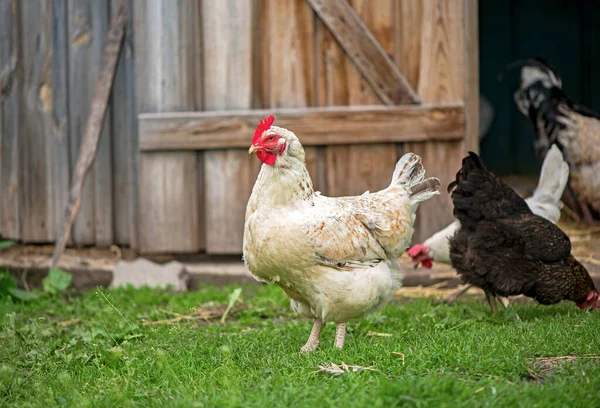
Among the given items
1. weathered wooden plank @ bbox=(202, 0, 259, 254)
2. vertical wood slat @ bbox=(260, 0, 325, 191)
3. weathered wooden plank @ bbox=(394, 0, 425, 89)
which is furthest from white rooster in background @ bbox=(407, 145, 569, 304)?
weathered wooden plank @ bbox=(202, 0, 259, 254)

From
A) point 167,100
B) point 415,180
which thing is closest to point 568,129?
point 415,180

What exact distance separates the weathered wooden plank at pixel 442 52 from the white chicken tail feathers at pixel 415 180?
1.83m

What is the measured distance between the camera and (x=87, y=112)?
24.1 feet

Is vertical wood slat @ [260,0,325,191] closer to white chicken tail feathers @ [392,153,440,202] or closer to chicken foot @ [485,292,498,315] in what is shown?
white chicken tail feathers @ [392,153,440,202]

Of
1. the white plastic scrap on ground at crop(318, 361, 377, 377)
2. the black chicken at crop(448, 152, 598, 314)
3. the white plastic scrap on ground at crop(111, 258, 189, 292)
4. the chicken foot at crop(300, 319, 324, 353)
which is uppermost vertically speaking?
the black chicken at crop(448, 152, 598, 314)

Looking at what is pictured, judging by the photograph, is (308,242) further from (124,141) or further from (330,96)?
(124,141)

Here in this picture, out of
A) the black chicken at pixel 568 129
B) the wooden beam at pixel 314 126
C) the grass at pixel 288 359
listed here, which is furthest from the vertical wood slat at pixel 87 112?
the black chicken at pixel 568 129

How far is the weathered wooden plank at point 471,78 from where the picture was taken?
6496 mm

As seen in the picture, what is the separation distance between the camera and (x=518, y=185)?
10859 mm

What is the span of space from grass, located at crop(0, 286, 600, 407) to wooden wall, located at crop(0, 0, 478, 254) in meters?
1.48

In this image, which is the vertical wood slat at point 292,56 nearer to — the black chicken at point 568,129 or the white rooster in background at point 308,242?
the white rooster in background at point 308,242

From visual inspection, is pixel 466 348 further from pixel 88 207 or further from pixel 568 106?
pixel 568 106

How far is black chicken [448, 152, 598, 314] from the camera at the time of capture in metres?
5.22

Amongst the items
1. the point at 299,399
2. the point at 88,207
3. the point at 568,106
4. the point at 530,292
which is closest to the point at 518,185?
the point at 568,106
